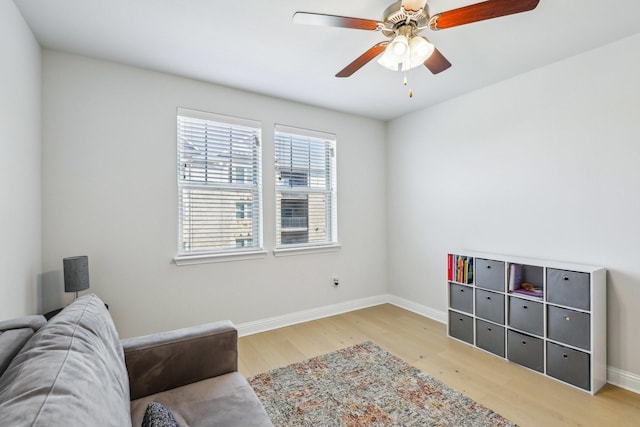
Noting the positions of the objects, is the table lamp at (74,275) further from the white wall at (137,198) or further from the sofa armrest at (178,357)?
the sofa armrest at (178,357)

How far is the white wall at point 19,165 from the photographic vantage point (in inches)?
65.8

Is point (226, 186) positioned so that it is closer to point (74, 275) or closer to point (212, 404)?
point (74, 275)

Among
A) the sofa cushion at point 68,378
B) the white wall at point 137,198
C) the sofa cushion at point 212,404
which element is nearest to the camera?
the sofa cushion at point 68,378

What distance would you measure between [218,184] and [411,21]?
2.22 meters

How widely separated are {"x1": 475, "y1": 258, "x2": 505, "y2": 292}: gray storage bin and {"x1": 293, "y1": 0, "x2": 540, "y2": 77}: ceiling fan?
6.10 ft

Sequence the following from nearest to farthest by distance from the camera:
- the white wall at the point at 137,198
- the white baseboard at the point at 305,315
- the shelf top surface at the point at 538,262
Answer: the shelf top surface at the point at 538,262 → the white wall at the point at 137,198 → the white baseboard at the point at 305,315

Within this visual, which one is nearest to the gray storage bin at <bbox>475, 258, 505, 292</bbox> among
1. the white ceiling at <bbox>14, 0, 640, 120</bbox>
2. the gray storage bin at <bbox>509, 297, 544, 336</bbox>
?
the gray storage bin at <bbox>509, 297, 544, 336</bbox>

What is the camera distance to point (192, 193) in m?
2.94

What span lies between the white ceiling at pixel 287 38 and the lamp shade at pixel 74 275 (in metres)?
1.64

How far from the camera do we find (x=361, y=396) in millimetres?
2123

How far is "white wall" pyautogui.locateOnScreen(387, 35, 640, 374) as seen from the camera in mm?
2213

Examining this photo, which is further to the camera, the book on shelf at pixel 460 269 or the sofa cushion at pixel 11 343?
the book on shelf at pixel 460 269

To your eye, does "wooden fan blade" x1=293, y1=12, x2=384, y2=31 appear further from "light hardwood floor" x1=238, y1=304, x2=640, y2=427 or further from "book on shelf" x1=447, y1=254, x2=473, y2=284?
"light hardwood floor" x1=238, y1=304, x2=640, y2=427

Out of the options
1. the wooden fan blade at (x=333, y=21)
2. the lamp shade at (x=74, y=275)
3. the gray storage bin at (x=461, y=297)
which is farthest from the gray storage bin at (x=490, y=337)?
the lamp shade at (x=74, y=275)
